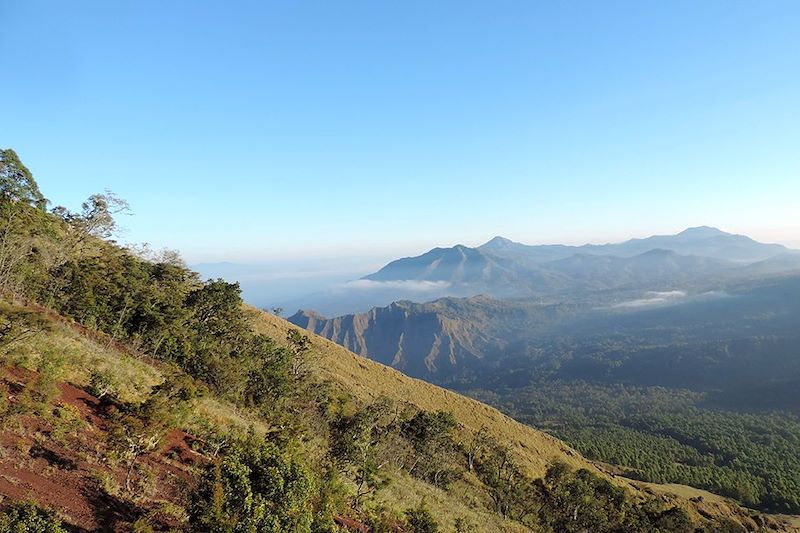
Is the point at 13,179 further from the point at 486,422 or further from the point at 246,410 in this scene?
the point at 486,422

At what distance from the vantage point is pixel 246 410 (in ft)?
116

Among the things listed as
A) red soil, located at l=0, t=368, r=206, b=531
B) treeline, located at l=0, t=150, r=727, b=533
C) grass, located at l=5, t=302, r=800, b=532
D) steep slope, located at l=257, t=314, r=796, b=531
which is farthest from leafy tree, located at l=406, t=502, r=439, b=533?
steep slope, located at l=257, t=314, r=796, b=531

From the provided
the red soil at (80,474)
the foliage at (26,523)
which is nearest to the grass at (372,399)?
the red soil at (80,474)

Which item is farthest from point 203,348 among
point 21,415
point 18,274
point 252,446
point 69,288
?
point 252,446

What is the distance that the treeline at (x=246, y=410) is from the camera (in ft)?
40.9

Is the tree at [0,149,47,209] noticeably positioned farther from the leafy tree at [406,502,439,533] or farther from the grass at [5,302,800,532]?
the leafy tree at [406,502,439,533]

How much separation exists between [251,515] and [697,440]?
24102cm

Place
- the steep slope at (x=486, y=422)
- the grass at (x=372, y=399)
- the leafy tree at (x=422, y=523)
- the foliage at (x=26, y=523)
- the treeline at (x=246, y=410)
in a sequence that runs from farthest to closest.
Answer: the steep slope at (x=486, y=422) < the grass at (x=372, y=399) < the leafy tree at (x=422, y=523) < the treeline at (x=246, y=410) < the foliage at (x=26, y=523)

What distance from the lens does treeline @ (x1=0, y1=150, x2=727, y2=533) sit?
491 inches

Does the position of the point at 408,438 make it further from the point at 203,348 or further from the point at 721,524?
the point at 721,524

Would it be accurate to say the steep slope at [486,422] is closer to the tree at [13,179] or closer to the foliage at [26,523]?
the tree at [13,179]

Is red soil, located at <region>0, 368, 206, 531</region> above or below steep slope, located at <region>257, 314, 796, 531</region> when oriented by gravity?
above

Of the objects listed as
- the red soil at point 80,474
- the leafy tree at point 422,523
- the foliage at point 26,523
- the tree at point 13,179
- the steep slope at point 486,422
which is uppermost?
the tree at point 13,179

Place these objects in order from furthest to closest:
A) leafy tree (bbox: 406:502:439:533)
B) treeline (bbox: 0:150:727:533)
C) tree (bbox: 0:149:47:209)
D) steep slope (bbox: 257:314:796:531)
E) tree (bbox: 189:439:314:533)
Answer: steep slope (bbox: 257:314:796:531) → tree (bbox: 0:149:47:209) → leafy tree (bbox: 406:502:439:533) → treeline (bbox: 0:150:727:533) → tree (bbox: 189:439:314:533)
